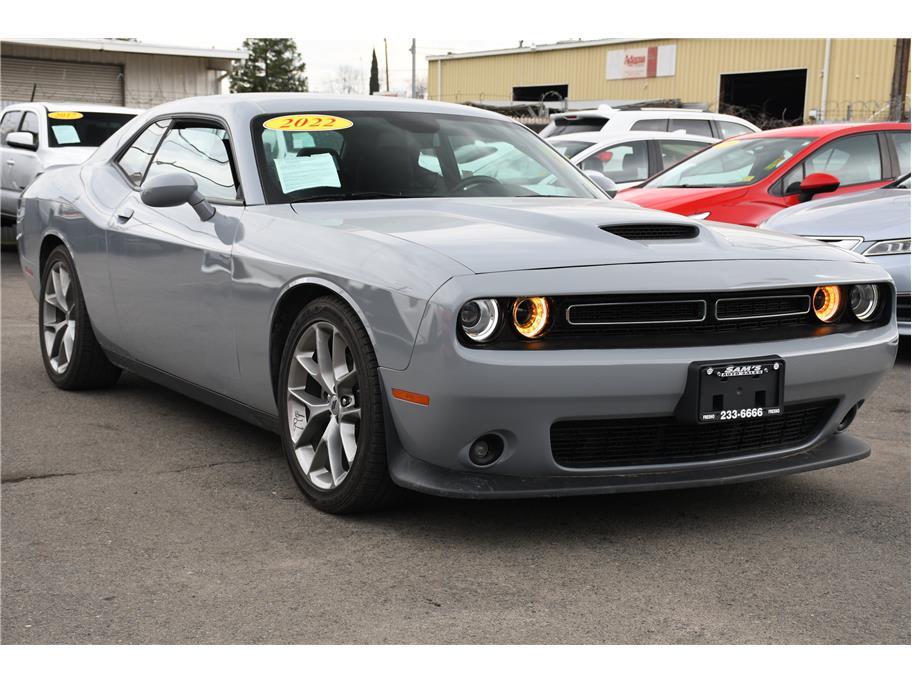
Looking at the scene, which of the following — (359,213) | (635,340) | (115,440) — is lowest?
(115,440)

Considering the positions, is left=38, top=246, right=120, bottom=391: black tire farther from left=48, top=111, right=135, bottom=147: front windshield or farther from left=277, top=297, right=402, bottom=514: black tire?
left=48, top=111, right=135, bottom=147: front windshield

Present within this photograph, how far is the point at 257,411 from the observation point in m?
4.33

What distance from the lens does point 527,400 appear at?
337 cm

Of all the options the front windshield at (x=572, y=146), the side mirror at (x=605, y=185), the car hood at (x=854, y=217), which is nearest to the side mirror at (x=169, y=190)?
the side mirror at (x=605, y=185)

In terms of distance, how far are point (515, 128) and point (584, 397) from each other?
2256 millimetres

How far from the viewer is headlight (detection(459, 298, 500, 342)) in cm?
338

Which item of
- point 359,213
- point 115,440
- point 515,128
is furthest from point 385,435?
point 515,128

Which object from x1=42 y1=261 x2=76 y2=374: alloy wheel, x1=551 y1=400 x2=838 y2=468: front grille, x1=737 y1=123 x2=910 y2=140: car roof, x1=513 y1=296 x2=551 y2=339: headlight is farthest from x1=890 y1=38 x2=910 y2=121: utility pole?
x1=513 y1=296 x2=551 y2=339: headlight

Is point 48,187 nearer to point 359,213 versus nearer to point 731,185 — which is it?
point 359,213

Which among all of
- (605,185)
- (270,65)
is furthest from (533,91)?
(605,185)

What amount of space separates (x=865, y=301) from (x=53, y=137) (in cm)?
1125

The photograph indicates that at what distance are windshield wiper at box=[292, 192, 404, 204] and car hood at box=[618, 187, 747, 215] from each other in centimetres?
436

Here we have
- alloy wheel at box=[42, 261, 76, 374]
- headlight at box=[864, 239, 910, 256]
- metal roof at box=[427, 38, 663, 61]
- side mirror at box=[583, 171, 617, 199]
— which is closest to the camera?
side mirror at box=[583, 171, 617, 199]

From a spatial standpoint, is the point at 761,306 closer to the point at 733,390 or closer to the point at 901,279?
the point at 733,390
